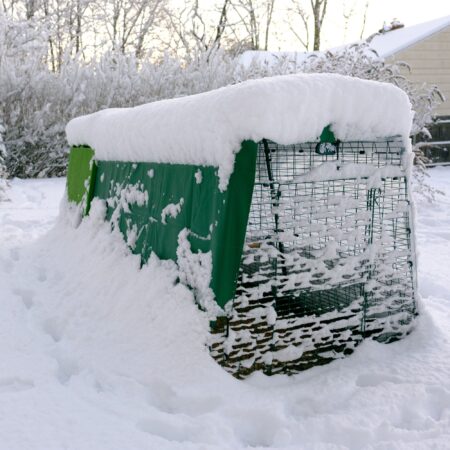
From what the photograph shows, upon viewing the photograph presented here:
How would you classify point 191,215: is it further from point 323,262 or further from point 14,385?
point 14,385

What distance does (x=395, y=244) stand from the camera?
321cm

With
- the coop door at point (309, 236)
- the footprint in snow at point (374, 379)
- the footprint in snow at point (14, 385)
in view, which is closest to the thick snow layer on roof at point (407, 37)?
the coop door at point (309, 236)

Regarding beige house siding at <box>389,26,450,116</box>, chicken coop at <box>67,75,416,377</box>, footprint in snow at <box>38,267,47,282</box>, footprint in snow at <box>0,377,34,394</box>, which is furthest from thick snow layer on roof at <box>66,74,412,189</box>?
beige house siding at <box>389,26,450,116</box>

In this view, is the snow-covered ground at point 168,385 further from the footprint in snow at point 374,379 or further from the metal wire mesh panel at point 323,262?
the metal wire mesh panel at point 323,262

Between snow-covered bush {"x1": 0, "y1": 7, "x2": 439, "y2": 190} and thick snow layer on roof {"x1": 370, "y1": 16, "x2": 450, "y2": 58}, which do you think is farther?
thick snow layer on roof {"x1": 370, "y1": 16, "x2": 450, "y2": 58}

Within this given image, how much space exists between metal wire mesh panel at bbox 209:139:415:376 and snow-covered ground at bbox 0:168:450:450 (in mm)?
139

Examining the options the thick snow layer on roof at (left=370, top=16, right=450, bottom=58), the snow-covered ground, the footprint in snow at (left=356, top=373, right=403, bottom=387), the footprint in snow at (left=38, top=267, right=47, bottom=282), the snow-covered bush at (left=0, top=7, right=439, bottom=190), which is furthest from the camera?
the thick snow layer on roof at (left=370, top=16, right=450, bottom=58)

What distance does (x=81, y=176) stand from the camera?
554cm

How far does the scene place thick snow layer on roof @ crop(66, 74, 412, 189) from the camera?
98.8 inches

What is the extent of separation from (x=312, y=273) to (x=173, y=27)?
83.3ft

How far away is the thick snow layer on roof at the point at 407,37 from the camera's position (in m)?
16.1

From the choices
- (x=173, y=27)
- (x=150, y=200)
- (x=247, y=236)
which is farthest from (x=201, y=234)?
(x=173, y=27)

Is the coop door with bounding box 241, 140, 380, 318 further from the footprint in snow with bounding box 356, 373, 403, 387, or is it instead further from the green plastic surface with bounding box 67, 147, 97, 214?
the green plastic surface with bounding box 67, 147, 97, 214

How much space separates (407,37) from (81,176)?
14640 millimetres
